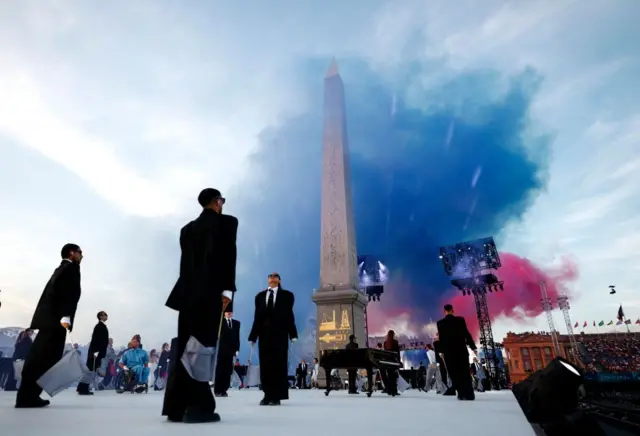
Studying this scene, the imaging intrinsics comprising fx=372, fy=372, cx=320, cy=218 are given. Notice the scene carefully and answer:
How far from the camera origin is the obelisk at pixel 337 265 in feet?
43.2

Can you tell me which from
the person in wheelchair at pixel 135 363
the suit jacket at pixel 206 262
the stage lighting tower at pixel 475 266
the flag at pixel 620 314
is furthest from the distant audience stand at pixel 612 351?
the suit jacket at pixel 206 262

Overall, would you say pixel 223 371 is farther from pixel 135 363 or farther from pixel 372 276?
pixel 372 276

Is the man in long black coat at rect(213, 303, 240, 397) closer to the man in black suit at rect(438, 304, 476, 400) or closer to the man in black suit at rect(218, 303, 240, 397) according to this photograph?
the man in black suit at rect(218, 303, 240, 397)

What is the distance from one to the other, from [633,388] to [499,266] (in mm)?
11201

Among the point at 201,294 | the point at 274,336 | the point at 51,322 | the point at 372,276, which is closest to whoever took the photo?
the point at 201,294

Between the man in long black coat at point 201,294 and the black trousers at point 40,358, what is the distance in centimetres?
236

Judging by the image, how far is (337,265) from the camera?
539 inches

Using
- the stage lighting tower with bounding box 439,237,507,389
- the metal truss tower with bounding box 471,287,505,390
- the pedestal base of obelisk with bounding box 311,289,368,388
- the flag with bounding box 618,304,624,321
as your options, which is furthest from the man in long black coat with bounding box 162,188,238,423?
the flag with bounding box 618,304,624,321

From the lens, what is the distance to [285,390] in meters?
5.05

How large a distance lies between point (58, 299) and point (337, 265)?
10.1 m

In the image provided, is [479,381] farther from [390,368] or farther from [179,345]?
[179,345]

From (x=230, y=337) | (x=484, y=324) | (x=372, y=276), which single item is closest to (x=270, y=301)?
(x=230, y=337)

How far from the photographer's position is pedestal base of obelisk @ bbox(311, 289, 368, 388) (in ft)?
42.8

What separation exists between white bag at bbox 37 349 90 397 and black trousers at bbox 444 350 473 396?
5.56 meters
